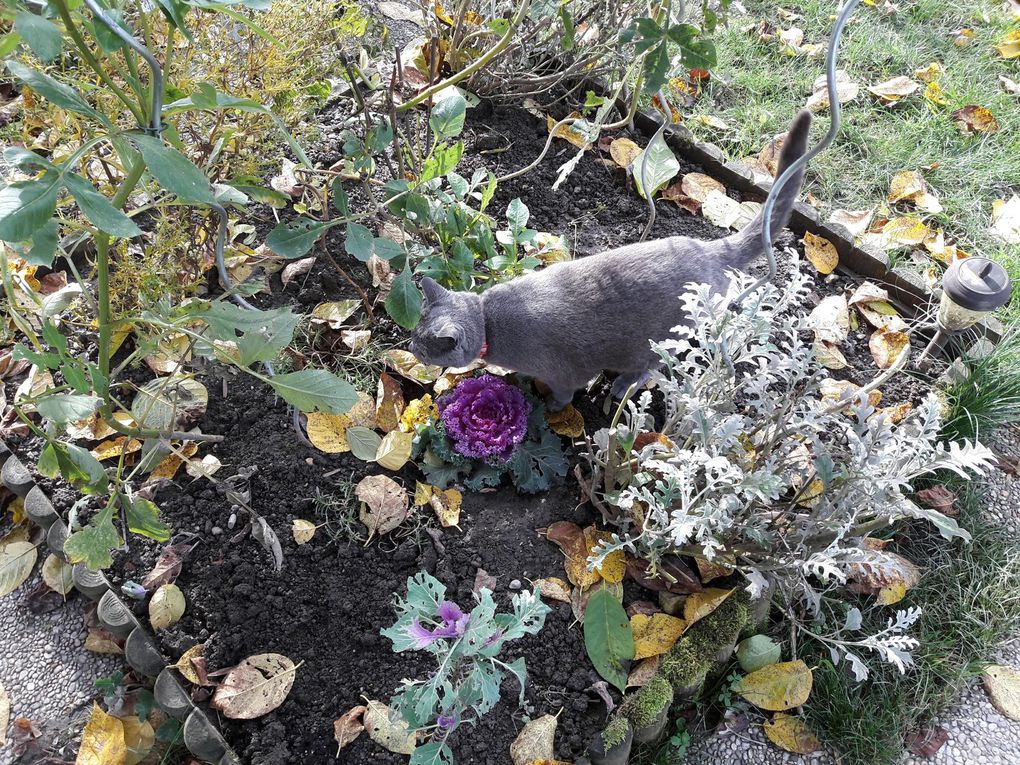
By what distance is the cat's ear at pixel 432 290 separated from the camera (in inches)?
85.4

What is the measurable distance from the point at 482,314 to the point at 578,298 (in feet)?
0.92

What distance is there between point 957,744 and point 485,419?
147 cm

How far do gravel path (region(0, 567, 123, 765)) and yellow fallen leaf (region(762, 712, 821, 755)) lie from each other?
1.69 m

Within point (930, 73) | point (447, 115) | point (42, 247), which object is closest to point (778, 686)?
point (447, 115)

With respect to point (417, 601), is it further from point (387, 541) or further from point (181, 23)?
point (181, 23)

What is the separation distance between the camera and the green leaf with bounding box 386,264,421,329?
1.89 metres

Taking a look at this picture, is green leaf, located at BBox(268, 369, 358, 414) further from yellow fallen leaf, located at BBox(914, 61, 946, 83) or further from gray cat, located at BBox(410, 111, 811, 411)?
yellow fallen leaf, located at BBox(914, 61, 946, 83)

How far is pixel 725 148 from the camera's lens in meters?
3.12

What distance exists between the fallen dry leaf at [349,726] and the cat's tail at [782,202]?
61.7 inches

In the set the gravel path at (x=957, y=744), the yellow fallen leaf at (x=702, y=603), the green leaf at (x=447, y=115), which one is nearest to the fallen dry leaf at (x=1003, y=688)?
the gravel path at (x=957, y=744)

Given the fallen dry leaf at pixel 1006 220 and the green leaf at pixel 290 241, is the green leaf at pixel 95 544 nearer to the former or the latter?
the green leaf at pixel 290 241

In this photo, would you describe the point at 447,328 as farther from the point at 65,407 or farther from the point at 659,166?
the point at 659,166

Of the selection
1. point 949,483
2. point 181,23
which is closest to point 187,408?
point 181,23

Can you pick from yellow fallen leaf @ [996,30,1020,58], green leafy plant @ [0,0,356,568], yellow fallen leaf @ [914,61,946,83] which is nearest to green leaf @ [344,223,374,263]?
green leafy plant @ [0,0,356,568]
